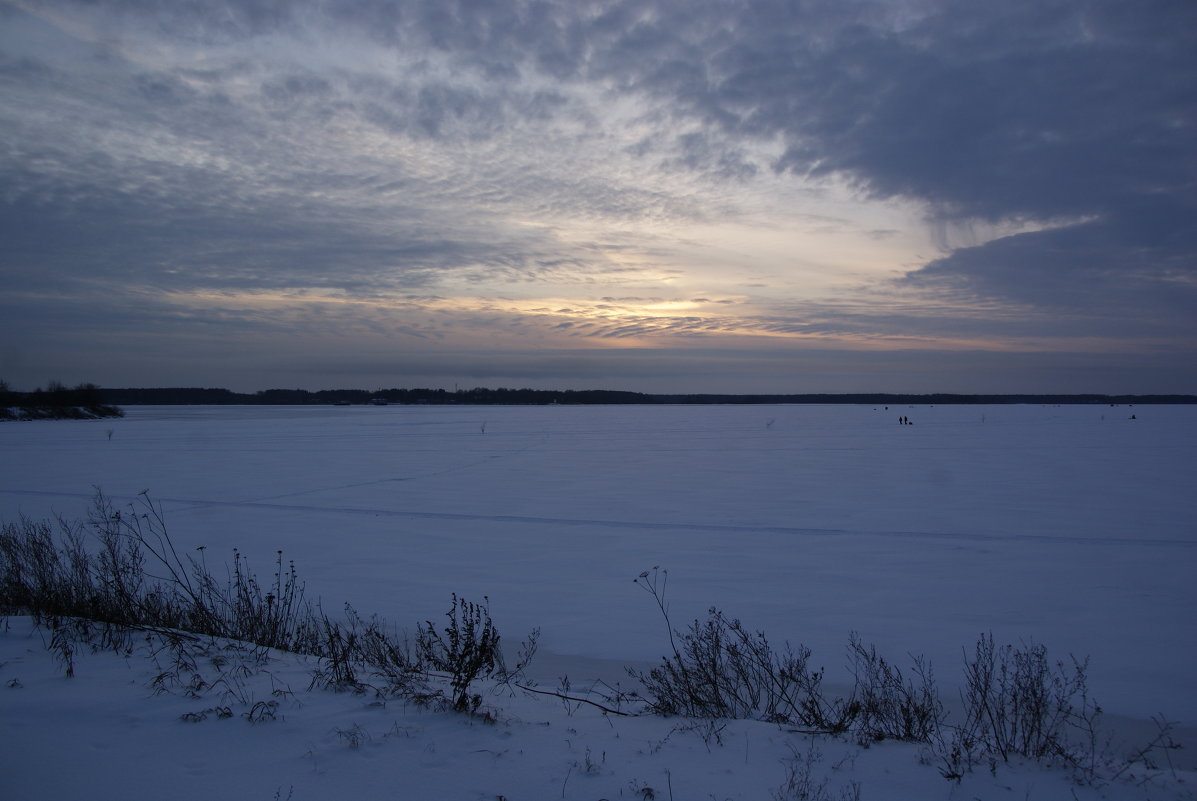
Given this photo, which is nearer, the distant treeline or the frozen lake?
the frozen lake

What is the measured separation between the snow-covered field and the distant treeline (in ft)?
197

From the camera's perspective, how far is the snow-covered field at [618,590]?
3.74m

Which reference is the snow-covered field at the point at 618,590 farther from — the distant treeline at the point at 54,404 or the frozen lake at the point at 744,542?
the distant treeline at the point at 54,404

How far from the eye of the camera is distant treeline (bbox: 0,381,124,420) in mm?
71812

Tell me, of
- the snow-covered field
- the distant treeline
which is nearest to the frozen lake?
the snow-covered field

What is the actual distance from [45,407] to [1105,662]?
3734 inches

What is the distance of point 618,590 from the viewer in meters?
8.66

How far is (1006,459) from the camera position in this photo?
76.5ft

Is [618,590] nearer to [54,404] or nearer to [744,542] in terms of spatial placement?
[744,542]

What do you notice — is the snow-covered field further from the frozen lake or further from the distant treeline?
the distant treeline

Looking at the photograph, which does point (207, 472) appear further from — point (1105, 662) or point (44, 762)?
point (1105, 662)

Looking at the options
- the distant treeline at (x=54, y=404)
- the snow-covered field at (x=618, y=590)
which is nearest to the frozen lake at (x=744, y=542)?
the snow-covered field at (x=618, y=590)

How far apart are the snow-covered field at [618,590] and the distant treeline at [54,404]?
60.0 m

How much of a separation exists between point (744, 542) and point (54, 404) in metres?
90.4
